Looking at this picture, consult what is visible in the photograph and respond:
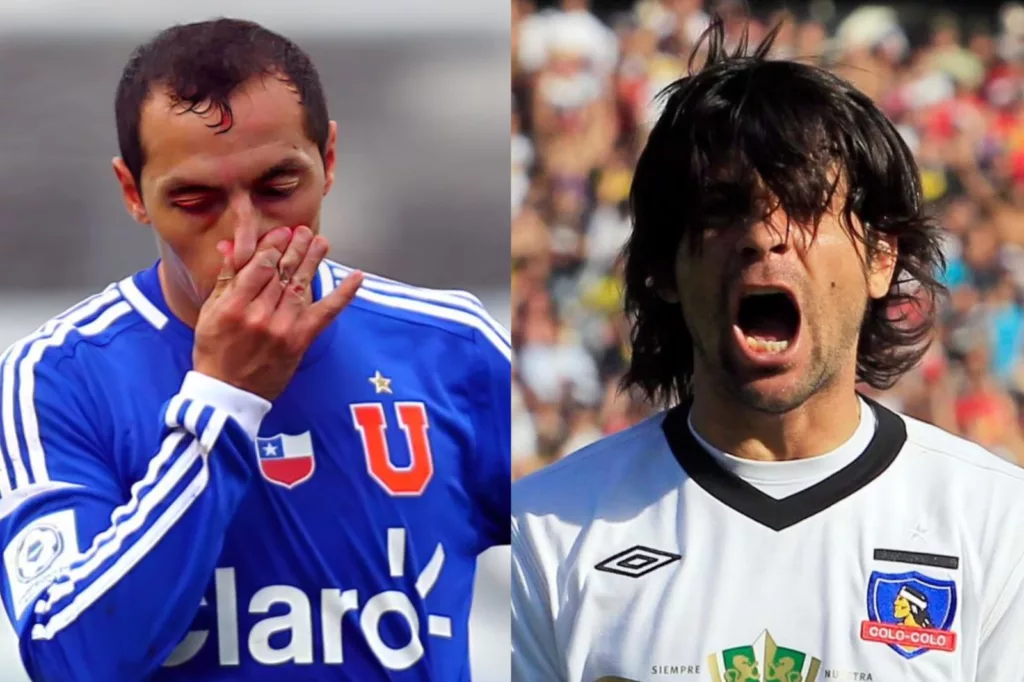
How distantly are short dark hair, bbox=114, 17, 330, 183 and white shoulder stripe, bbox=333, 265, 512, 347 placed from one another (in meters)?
0.22

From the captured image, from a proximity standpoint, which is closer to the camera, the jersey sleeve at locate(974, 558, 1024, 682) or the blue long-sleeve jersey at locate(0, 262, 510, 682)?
the blue long-sleeve jersey at locate(0, 262, 510, 682)

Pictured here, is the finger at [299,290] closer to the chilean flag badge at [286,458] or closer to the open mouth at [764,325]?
the chilean flag badge at [286,458]

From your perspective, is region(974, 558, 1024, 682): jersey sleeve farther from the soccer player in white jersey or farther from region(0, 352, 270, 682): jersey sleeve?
region(0, 352, 270, 682): jersey sleeve

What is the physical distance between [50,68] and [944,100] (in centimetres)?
140

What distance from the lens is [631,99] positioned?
7.13ft

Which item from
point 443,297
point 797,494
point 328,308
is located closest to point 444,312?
point 443,297

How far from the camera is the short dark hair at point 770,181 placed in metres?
2.11

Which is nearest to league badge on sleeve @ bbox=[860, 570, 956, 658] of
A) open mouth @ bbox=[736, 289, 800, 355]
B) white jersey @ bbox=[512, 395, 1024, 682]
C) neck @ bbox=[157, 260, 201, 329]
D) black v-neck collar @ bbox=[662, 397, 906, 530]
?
white jersey @ bbox=[512, 395, 1024, 682]

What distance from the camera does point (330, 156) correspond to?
206cm

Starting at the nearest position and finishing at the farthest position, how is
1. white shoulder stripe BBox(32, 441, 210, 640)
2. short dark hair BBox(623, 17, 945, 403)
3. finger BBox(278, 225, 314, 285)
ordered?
1. white shoulder stripe BBox(32, 441, 210, 640)
2. finger BBox(278, 225, 314, 285)
3. short dark hair BBox(623, 17, 945, 403)

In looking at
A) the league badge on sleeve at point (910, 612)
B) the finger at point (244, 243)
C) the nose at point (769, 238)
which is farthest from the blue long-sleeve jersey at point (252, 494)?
the league badge on sleeve at point (910, 612)

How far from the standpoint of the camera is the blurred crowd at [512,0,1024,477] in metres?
2.16

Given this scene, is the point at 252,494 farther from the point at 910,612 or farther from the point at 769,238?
the point at 910,612

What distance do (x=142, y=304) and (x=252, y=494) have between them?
337 mm
